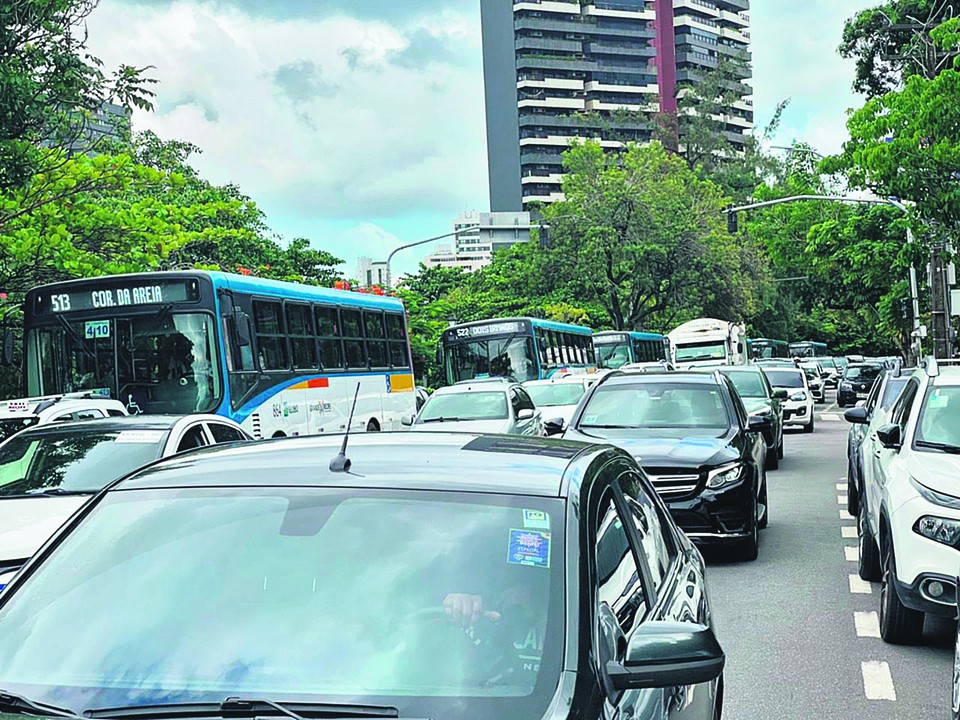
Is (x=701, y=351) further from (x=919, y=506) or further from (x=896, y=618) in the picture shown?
(x=919, y=506)

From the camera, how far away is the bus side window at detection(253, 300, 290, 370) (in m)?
18.4

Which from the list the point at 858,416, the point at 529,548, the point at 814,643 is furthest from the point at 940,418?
the point at 529,548

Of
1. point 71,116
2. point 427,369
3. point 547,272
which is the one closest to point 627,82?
point 547,272

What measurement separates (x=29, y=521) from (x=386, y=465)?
203 inches

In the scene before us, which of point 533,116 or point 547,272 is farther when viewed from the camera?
point 533,116

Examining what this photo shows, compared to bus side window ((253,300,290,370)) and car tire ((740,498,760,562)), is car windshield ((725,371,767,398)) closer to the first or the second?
bus side window ((253,300,290,370))

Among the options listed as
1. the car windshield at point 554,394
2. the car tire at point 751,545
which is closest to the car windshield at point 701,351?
the car windshield at point 554,394

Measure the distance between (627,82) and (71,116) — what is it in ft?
372

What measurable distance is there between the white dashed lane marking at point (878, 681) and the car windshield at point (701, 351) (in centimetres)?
4598

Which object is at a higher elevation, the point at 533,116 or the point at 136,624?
the point at 533,116

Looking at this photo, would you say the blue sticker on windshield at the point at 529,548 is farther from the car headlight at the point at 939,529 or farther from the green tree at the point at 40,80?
the green tree at the point at 40,80

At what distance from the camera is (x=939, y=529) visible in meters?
A: 7.29

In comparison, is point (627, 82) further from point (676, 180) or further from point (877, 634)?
point (877, 634)

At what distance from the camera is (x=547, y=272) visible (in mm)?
59062
